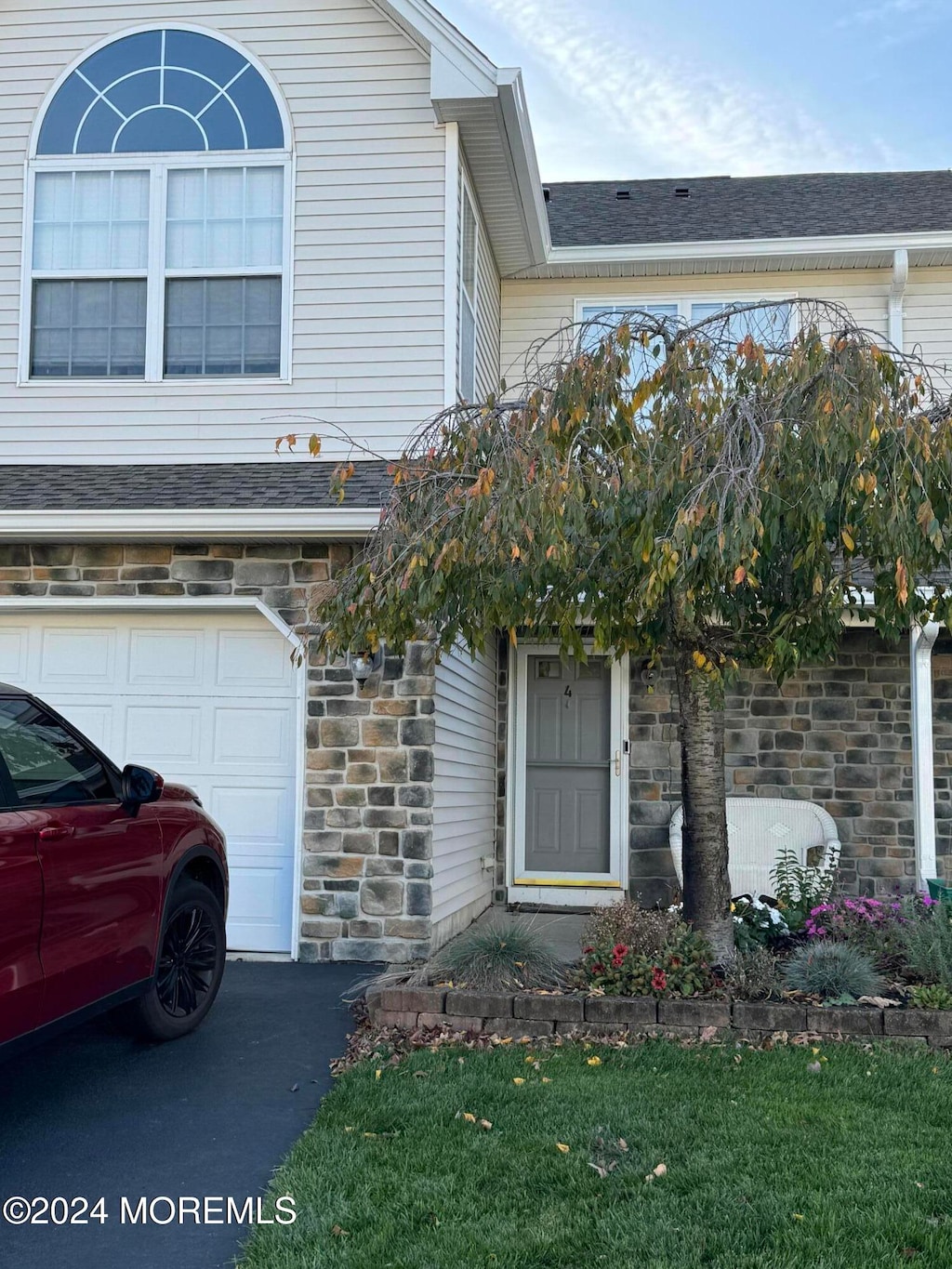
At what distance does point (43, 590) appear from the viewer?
751 cm

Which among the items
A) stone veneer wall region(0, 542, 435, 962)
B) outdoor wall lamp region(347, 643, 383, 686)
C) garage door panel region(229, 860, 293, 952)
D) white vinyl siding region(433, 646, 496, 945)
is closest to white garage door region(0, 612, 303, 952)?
garage door panel region(229, 860, 293, 952)

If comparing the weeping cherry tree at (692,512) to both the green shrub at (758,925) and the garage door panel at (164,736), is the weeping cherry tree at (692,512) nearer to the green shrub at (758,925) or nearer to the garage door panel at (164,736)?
the green shrub at (758,925)

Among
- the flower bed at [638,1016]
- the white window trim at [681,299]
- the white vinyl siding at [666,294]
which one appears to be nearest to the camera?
the flower bed at [638,1016]

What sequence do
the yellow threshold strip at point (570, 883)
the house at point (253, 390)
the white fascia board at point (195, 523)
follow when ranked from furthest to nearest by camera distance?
1. the yellow threshold strip at point (570, 883)
2. the house at point (253, 390)
3. the white fascia board at point (195, 523)

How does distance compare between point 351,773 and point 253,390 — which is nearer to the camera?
point 351,773

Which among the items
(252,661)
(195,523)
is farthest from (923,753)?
(195,523)

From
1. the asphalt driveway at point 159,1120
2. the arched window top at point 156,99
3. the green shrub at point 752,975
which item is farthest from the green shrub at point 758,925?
the arched window top at point 156,99

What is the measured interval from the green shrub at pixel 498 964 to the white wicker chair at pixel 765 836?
319 cm

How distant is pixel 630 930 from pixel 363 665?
2.33m

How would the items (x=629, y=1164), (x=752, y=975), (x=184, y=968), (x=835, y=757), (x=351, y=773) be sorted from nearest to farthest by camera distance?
(x=629, y=1164)
(x=184, y=968)
(x=752, y=975)
(x=351, y=773)
(x=835, y=757)

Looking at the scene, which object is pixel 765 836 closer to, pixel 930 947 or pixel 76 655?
pixel 930 947

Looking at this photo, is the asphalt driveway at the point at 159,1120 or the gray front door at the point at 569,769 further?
the gray front door at the point at 569,769

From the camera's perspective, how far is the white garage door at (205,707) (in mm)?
7441

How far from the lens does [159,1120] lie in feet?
14.7
